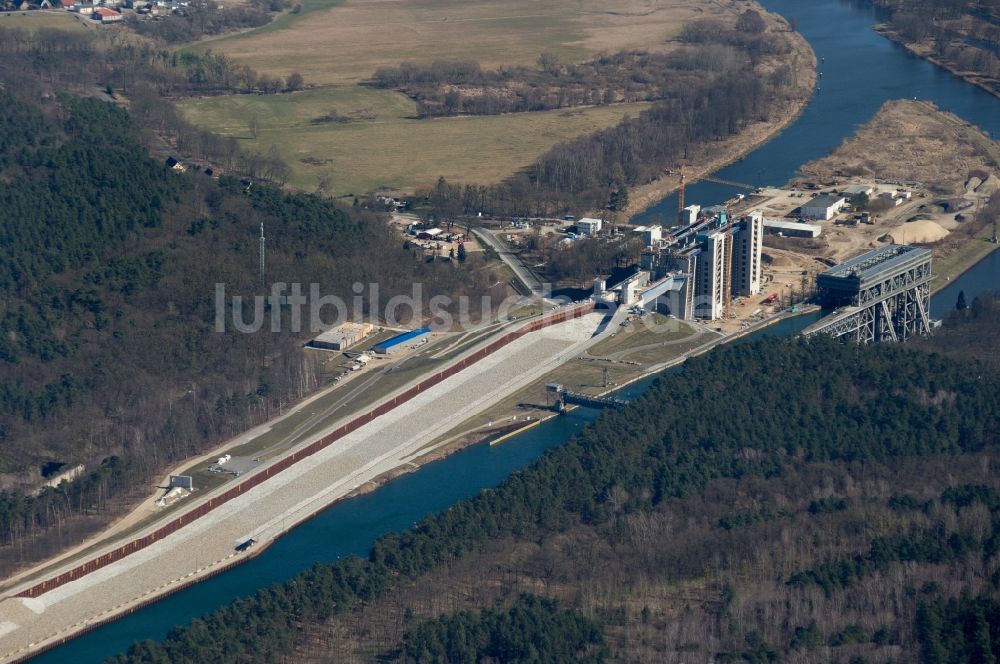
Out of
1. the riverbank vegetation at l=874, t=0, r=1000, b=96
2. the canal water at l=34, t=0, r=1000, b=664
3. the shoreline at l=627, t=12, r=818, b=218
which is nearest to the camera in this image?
the canal water at l=34, t=0, r=1000, b=664

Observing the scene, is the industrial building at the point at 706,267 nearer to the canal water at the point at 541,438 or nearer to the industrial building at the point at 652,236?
the industrial building at the point at 652,236

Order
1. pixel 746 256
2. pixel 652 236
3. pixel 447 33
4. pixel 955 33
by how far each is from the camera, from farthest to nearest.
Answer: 1. pixel 447 33
2. pixel 955 33
3. pixel 652 236
4. pixel 746 256

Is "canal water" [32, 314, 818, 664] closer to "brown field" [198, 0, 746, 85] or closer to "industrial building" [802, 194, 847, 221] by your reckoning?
"industrial building" [802, 194, 847, 221]

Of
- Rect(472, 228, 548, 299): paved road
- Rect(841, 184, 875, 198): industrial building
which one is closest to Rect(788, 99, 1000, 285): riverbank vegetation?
Rect(841, 184, 875, 198): industrial building

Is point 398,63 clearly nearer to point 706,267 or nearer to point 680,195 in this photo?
point 680,195

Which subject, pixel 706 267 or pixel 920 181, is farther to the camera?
pixel 920 181

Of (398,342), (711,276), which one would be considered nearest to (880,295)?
(711,276)

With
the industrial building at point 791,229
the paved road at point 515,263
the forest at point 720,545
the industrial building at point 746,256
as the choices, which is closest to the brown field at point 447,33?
the paved road at point 515,263
